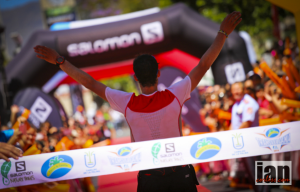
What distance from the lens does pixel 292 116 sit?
396 centimetres

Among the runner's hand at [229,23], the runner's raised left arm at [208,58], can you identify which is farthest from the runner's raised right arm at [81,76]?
the runner's hand at [229,23]

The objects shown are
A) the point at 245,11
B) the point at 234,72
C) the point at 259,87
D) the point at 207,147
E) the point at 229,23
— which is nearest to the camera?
the point at 229,23

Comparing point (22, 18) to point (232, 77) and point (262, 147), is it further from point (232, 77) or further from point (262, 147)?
point (262, 147)

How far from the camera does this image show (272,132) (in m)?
2.44

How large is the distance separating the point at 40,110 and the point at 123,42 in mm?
2326

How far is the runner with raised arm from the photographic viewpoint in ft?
6.24

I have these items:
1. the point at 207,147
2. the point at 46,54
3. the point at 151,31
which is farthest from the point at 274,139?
the point at 151,31

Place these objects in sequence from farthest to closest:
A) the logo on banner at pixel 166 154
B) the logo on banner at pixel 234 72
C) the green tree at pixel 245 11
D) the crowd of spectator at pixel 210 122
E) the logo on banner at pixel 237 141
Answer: the green tree at pixel 245 11, the logo on banner at pixel 234 72, the crowd of spectator at pixel 210 122, the logo on banner at pixel 237 141, the logo on banner at pixel 166 154

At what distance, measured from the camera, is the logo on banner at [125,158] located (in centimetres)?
231

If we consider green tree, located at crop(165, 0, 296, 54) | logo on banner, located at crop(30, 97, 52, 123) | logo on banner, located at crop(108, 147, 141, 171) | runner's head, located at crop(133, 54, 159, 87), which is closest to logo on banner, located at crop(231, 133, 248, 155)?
logo on banner, located at crop(108, 147, 141, 171)

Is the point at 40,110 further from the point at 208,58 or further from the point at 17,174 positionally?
the point at 208,58

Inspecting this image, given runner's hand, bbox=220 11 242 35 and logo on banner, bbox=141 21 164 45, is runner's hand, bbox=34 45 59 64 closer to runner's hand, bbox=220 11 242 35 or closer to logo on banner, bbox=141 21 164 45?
runner's hand, bbox=220 11 242 35

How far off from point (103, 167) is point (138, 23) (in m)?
4.21

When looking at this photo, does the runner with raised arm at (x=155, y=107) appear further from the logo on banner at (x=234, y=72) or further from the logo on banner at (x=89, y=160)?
the logo on banner at (x=234, y=72)
